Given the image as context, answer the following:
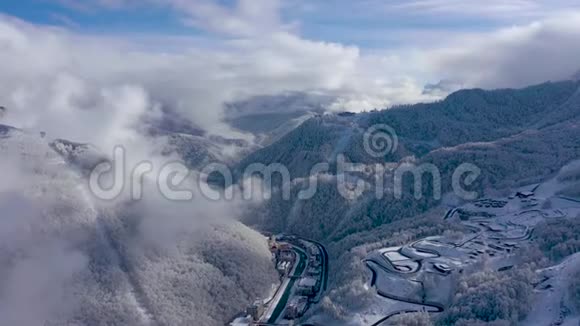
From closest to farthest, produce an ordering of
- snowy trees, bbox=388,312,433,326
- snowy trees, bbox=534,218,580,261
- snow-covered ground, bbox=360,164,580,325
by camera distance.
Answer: snowy trees, bbox=388,312,433,326 < snow-covered ground, bbox=360,164,580,325 < snowy trees, bbox=534,218,580,261

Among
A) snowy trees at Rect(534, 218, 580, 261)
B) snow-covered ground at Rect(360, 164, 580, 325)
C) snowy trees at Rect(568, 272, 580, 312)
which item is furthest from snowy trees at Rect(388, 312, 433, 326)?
snowy trees at Rect(534, 218, 580, 261)

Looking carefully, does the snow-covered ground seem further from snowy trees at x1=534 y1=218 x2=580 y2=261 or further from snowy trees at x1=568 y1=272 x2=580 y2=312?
snowy trees at x1=534 y1=218 x2=580 y2=261

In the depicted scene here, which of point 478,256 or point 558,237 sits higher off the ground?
point 558,237

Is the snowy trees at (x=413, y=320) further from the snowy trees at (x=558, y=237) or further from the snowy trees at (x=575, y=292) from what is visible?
the snowy trees at (x=558, y=237)

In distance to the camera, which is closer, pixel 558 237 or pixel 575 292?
pixel 575 292

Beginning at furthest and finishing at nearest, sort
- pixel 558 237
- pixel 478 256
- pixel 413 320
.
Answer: pixel 478 256
pixel 558 237
pixel 413 320

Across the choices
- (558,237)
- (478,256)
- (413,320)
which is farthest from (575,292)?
(558,237)

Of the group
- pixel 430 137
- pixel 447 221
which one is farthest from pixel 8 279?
pixel 430 137

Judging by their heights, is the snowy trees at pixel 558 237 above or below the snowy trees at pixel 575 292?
above

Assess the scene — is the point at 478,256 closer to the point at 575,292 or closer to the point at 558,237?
the point at 558,237

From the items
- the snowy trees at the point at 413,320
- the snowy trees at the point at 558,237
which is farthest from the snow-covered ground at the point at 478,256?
the snowy trees at the point at 413,320

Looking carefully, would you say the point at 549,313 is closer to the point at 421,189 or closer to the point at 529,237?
the point at 529,237
